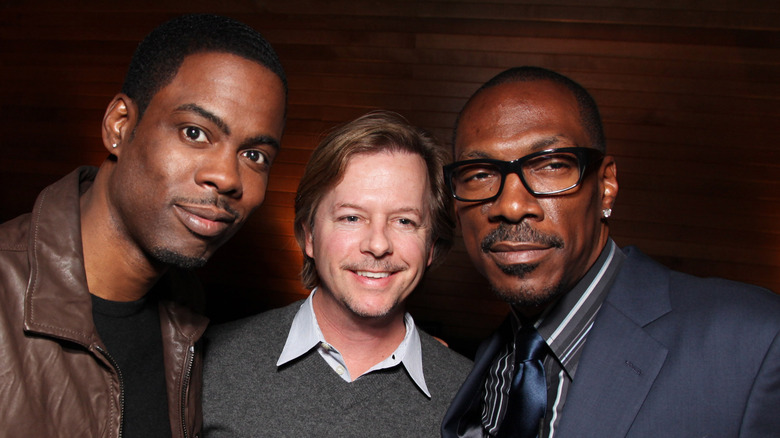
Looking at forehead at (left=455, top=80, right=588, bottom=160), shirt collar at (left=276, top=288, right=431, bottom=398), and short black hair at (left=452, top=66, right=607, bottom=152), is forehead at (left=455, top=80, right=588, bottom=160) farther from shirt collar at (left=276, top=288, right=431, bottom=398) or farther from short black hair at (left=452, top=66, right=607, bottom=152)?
shirt collar at (left=276, top=288, right=431, bottom=398)

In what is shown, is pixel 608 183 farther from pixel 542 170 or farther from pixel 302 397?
pixel 302 397

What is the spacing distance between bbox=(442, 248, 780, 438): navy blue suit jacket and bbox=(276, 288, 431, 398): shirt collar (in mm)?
719

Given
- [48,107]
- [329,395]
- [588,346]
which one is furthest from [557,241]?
[48,107]

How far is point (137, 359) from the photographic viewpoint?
1.54 metres

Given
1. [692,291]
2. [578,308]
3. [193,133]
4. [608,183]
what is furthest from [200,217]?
[692,291]

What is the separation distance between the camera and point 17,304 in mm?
1242

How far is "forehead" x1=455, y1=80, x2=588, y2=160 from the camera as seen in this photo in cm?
149

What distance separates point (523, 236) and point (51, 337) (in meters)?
1.38

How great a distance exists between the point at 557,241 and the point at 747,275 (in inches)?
168

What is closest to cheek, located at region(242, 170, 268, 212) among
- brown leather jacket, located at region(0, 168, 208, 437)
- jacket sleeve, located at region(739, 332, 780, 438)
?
brown leather jacket, located at region(0, 168, 208, 437)

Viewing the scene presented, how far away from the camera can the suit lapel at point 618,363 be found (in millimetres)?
1241

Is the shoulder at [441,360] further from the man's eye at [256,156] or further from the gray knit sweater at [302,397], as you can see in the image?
the man's eye at [256,156]

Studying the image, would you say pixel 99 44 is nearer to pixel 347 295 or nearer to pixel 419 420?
pixel 347 295

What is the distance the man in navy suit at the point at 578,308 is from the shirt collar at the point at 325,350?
0.24m
